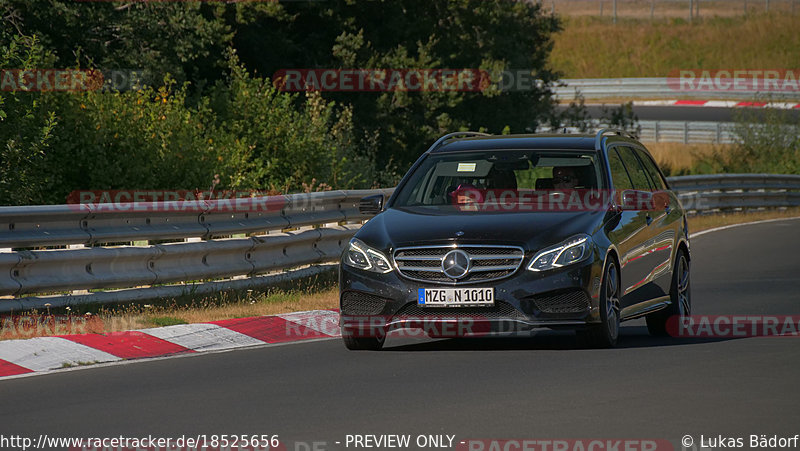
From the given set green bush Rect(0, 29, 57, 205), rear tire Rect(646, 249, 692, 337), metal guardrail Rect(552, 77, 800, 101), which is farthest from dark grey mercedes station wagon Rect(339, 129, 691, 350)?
metal guardrail Rect(552, 77, 800, 101)

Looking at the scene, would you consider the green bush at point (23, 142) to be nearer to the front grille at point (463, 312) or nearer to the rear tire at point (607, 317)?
the front grille at point (463, 312)

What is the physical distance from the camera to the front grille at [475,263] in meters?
10.6

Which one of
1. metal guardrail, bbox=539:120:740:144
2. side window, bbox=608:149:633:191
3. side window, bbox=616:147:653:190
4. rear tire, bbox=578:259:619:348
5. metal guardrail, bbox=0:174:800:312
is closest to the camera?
rear tire, bbox=578:259:619:348

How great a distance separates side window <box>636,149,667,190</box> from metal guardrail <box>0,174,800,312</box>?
3982 mm

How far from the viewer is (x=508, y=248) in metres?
10.6

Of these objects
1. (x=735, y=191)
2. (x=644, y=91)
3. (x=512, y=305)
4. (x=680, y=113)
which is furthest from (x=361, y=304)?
(x=644, y=91)

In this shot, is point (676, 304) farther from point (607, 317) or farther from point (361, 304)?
point (361, 304)

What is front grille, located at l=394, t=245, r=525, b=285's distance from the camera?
10.6m

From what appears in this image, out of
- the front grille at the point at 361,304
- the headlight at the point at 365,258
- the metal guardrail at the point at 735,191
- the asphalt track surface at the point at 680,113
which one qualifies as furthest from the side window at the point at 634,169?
the asphalt track surface at the point at 680,113

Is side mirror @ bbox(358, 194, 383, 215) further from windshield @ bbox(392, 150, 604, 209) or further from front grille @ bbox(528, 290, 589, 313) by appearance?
front grille @ bbox(528, 290, 589, 313)

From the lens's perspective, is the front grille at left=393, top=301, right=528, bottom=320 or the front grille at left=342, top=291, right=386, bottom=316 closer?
the front grille at left=393, top=301, right=528, bottom=320

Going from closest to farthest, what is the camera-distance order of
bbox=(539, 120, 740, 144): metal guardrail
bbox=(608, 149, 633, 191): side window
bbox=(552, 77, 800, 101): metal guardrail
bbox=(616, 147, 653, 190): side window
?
bbox=(608, 149, 633, 191): side window → bbox=(616, 147, 653, 190): side window → bbox=(539, 120, 740, 144): metal guardrail → bbox=(552, 77, 800, 101): metal guardrail

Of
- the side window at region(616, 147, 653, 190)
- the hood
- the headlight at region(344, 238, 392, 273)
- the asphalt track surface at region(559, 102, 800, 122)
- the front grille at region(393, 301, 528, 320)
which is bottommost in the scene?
the asphalt track surface at region(559, 102, 800, 122)

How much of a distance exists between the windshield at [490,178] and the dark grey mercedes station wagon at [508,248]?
1 centimetres
